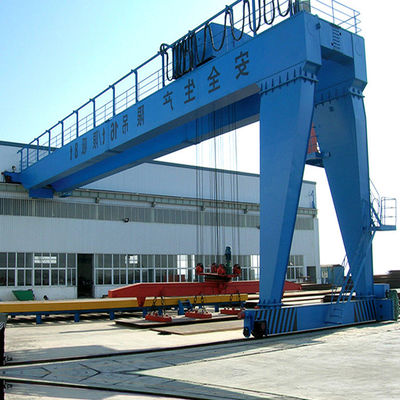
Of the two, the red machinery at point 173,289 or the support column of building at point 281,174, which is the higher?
the support column of building at point 281,174

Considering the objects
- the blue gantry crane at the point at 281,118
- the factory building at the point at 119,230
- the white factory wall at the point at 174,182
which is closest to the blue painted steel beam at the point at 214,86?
the blue gantry crane at the point at 281,118

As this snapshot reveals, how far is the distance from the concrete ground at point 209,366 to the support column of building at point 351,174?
1.82 metres

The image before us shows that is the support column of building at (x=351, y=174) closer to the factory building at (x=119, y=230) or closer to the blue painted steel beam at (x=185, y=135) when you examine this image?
the blue painted steel beam at (x=185, y=135)

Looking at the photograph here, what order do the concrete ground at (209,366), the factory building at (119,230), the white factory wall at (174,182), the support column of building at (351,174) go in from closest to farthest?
the concrete ground at (209,366) < the support column of building at (351,174) < the factory building at (119,230) < the white factory wall at (174,182)

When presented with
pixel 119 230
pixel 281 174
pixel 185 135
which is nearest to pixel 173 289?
pixel 185 135

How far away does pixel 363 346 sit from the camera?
9688 mm

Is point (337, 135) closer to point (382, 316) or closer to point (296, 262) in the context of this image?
point (382, 316)

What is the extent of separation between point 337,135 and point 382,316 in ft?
17.1

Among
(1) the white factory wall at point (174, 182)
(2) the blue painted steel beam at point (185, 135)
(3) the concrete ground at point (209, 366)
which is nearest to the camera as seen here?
(3) the concrete ground at point (209, 366)

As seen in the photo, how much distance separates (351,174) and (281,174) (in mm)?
3075

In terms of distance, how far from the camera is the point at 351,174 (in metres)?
13.5

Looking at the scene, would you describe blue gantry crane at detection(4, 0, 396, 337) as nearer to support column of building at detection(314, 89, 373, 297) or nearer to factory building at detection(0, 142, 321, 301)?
support column of building at detection(314, 89, 373, 297)

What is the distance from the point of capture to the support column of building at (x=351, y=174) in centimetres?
1329

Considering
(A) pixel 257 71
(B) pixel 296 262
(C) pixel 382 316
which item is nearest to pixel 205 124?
(A) pixel 257 71
